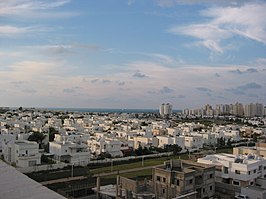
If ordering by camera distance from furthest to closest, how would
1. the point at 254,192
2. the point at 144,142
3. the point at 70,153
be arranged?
1. the point at 144,142
2. the point at 70,153
3. the point at 254,192

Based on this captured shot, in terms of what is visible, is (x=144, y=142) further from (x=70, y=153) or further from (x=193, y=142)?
(x=70, y=153)

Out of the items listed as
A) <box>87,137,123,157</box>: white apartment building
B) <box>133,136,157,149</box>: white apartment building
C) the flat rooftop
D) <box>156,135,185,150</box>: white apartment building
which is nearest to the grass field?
<box>87,137,123,157</box>: white apartment building

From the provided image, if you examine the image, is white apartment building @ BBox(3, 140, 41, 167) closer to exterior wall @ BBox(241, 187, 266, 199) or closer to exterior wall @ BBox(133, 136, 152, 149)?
exterior wall @ BBox(133, 136, 152, 149)

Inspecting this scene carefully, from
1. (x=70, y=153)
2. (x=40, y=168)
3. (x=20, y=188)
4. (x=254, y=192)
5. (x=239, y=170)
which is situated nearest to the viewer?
(x=20, y=188)

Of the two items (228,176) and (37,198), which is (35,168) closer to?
(228,176)

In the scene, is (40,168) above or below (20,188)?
below

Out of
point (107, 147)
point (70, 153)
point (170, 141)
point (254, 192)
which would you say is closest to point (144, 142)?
point (170, 141)

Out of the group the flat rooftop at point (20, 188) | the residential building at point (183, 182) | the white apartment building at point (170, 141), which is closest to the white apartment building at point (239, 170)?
the residential building at point (183, 182)
